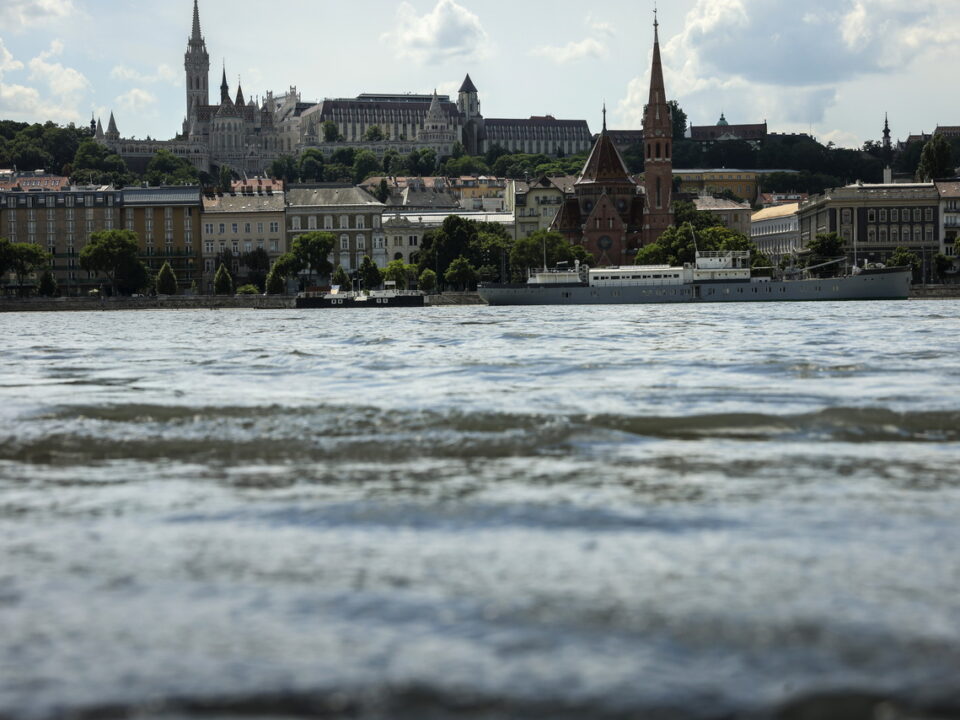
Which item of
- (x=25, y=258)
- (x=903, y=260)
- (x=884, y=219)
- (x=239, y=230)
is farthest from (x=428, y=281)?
(x=884, y=219)

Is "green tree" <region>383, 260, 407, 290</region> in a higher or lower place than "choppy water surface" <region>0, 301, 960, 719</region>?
higher

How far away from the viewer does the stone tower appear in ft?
510

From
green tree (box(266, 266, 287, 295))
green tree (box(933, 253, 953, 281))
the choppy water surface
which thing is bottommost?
the choppy water surface

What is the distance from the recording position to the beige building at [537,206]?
168 m

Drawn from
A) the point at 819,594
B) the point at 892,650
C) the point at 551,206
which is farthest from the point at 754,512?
the point at 551,206

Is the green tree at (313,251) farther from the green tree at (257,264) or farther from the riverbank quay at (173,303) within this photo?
the riverbank quay at (173,303)

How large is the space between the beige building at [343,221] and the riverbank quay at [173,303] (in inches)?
1050

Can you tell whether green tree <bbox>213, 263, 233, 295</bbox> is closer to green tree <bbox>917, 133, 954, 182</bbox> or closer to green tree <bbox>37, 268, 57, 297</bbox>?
green tree <bbox>37, 268, 57, 297</bbox>

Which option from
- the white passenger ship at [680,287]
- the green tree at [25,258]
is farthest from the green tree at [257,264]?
the white passenger ship at [680,287]

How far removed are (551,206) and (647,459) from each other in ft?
518

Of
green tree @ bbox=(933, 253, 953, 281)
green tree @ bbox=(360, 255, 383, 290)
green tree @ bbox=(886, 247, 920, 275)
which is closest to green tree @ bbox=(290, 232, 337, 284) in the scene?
green tree @ bbox=(360, 255, 383, 290)

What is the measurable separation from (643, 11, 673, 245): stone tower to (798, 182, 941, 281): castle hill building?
743 inches

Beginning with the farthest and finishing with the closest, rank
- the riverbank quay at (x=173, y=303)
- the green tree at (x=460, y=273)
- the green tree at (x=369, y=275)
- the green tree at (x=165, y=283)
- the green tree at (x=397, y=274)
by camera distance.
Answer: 1. the green tree at (x=397, y=274)
2. the green tree at (x=165, y=283)
3. the green tree at (x=369, y=275)
4. the green tree at (x=460, y=273)
5. the riverbank quay at (x=173, y=303)

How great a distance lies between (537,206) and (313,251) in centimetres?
3938
